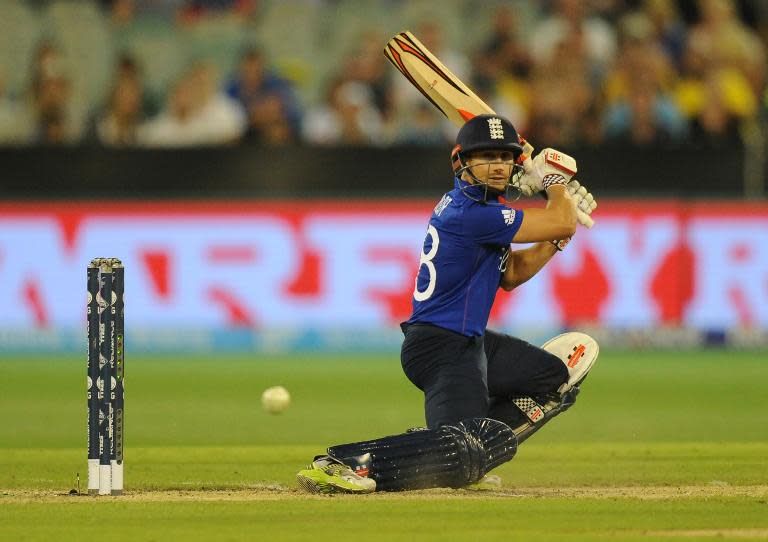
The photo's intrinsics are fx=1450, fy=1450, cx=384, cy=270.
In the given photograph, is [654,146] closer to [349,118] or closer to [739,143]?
[739,143]

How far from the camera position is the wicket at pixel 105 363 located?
6184 millimetres

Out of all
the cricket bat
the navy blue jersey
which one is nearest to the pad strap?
the navy blue jersey

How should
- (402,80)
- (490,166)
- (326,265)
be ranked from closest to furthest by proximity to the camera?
(490,166)
(326,265)
(402,80)

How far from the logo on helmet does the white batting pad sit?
112 centimetres

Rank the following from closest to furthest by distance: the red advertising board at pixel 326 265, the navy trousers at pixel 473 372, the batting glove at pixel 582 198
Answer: the navy trousers at pixel 473 372, the batting glove at pixel 582 198, the red advertising board at pixel 326 265

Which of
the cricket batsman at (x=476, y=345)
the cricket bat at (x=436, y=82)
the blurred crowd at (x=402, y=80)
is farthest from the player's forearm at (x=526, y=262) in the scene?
the blurred crowd at (x=402, y=80)

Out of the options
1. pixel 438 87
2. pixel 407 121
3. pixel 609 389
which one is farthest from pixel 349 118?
pixel 438 87

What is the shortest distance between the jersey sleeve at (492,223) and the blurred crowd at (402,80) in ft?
25.9

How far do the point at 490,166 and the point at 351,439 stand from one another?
2595 mm

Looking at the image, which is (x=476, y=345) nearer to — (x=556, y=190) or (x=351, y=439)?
(x=556, y=190)

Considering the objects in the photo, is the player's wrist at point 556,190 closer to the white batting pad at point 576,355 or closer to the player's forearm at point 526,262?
the player's forearm at point 526,262

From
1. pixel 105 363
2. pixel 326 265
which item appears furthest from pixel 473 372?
pixel 326 265

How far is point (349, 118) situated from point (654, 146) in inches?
125

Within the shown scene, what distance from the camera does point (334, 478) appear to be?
6324 millimetres
